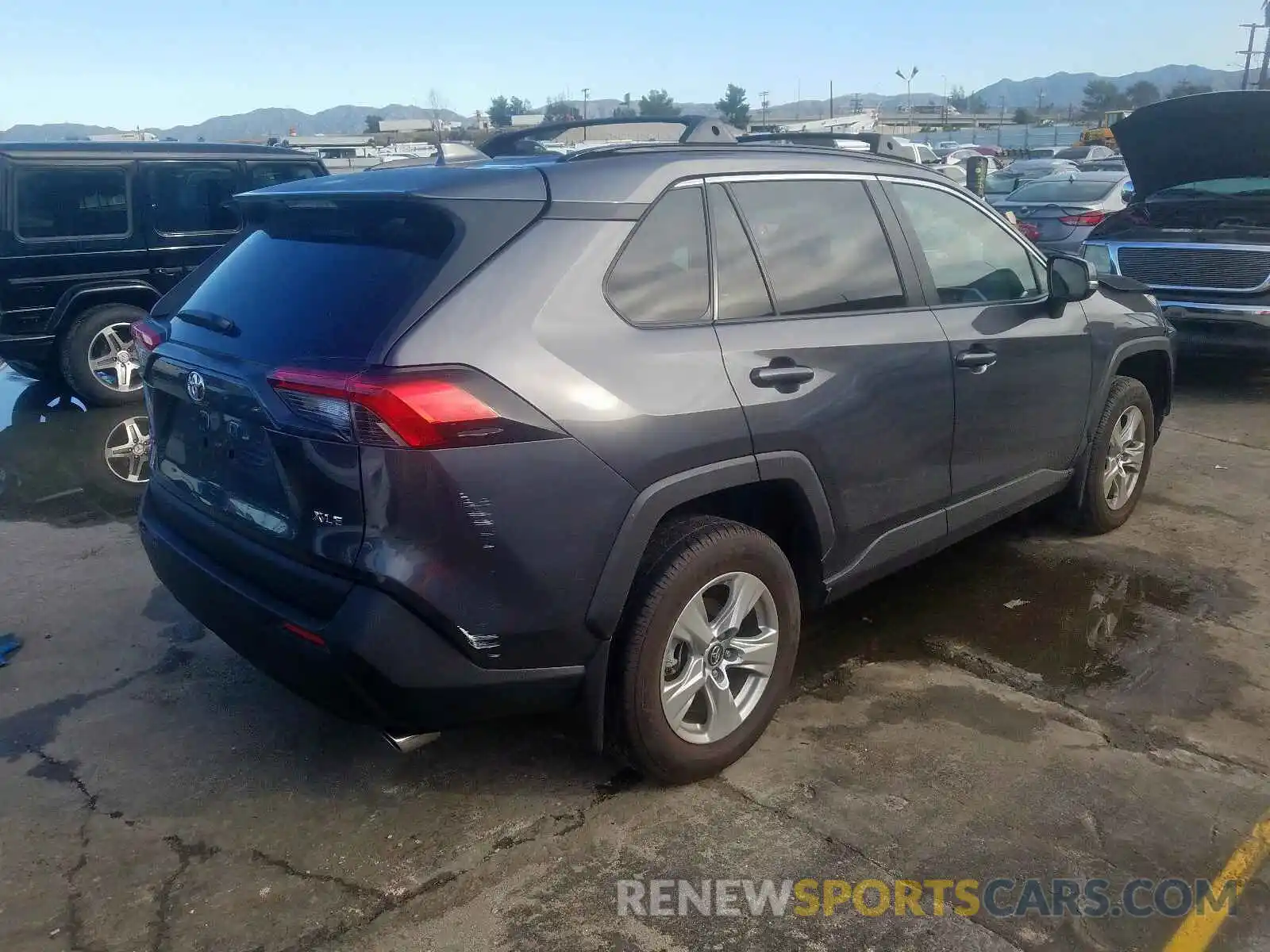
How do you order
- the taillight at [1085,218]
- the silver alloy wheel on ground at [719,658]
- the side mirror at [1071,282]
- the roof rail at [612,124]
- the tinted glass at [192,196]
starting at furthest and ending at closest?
the taillight at [1085,218] < the tinted glass at [192,196] < the side mirror at [1071,282] < the roof rail at [612,124] < the silver alloy wheel on ground at [719,658]

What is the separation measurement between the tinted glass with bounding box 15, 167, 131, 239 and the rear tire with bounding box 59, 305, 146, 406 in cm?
63

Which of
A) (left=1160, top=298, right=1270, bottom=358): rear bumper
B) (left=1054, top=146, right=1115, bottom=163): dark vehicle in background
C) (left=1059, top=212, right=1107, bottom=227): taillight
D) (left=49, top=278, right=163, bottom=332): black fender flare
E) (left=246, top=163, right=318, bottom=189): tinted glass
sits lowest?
(left=1160, top=298, right=1270, bottom=358): rear bumper

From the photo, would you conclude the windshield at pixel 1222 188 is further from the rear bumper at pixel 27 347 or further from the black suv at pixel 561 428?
the rear bumper at pixel 27 347

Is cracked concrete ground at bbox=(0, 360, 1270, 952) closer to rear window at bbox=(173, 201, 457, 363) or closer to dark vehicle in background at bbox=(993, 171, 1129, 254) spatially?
rear window at bbox=(173, 201, 457, 363)

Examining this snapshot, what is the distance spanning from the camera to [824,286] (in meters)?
3.40

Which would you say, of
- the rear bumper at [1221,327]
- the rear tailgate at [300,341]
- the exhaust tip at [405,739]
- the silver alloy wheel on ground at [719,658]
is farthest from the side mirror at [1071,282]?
the rear bumper at [1221,327]

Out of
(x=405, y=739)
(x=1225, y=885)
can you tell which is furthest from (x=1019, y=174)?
(x=405, y=739)

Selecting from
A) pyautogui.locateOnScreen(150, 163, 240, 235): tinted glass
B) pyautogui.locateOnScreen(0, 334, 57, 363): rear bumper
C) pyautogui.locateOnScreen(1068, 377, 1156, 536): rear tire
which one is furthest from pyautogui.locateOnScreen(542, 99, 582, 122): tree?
pyautogui.locateOnScreen(1068, 377, 1156, 536): rear tire

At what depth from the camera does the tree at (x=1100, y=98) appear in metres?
93.1

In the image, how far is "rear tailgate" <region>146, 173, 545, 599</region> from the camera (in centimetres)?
254

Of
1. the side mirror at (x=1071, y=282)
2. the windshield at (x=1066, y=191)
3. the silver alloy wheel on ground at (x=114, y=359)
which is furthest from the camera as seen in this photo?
the windshield at (x=1066, y=191)

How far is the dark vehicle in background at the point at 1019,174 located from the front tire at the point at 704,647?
16011 millimetres

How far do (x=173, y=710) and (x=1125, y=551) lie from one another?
13.8 ft

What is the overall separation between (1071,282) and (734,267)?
6.20ft
